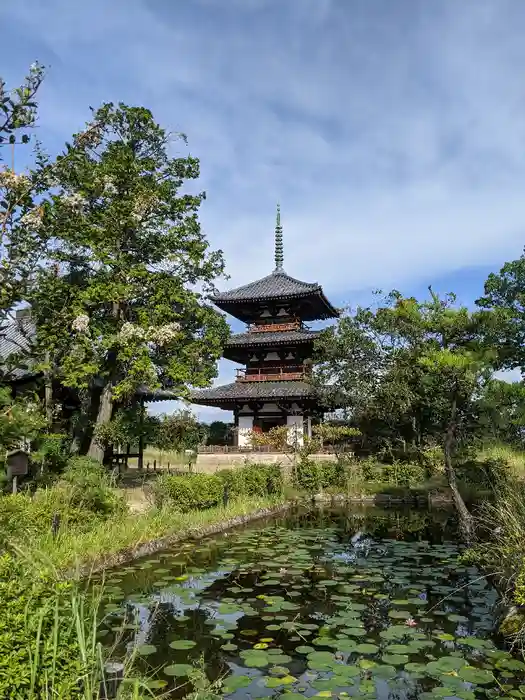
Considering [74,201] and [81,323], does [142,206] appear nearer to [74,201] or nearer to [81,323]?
[74,201]

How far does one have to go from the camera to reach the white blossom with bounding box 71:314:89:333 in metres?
13.8

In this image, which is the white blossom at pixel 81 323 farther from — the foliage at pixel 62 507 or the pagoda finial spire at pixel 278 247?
the pagoda finial spire at pixel 278 247

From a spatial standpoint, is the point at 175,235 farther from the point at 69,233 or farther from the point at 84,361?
the point at 84,361

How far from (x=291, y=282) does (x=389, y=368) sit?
24.1ft

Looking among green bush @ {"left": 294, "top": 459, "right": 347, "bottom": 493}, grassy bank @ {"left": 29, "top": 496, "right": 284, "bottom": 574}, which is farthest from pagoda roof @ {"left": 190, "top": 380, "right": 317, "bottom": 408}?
grassy bank @ {"left": 29, "top": 496, "right": 284, "bottom": 574}

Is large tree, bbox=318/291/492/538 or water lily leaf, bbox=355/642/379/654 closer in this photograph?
water lily leaf, bbox=355/642/379/654

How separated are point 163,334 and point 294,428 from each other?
11.5 m

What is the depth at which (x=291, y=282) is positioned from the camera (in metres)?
27.7

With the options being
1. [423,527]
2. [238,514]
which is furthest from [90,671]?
[423,527]

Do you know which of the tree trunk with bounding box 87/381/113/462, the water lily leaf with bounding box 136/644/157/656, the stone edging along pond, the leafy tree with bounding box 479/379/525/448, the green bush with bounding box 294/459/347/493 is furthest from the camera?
the green bush with bounding box 294/459/347/493

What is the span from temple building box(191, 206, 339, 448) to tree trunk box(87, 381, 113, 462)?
942 centimetres

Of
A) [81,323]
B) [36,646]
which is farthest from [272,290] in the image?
[36,646]

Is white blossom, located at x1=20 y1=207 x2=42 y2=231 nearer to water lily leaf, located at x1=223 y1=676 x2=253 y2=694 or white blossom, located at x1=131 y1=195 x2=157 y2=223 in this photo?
water lily leaf, located at x1=223 y1=676 x2=253 y2=694

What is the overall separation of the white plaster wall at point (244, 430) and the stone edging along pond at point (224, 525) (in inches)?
305
